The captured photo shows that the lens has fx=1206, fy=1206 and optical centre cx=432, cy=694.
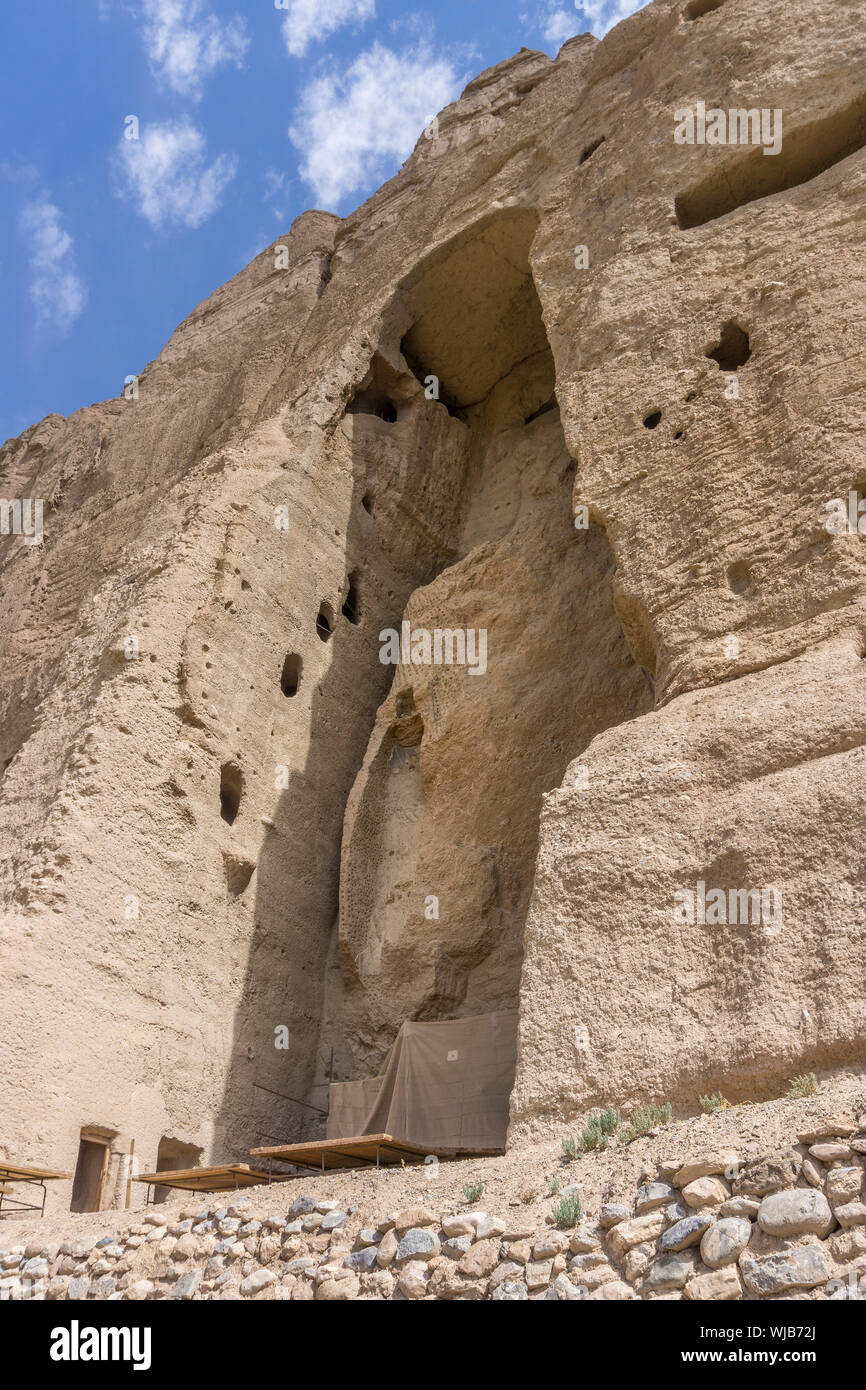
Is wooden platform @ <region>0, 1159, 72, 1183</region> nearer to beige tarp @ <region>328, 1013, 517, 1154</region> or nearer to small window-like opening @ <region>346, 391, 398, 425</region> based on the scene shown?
beige tarp @ <region>328, 1013, 517, 1154</region>

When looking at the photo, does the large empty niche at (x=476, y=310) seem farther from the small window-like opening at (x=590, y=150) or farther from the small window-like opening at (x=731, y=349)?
the small window-like opening at (x=731, y=349)

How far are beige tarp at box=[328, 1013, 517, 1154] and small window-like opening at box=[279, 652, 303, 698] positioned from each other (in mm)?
3664

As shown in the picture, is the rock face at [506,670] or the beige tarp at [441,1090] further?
the beige tarp at [441,1090]

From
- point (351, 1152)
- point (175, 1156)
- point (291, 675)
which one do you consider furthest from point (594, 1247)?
point (291, 675)

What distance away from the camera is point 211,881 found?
9.97 meters

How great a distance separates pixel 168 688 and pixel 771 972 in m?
5.89

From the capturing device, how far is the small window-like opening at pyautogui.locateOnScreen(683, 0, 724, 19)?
11.6m

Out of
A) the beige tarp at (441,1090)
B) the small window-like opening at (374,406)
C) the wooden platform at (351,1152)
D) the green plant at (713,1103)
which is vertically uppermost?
the small window-like opening at (374,406)

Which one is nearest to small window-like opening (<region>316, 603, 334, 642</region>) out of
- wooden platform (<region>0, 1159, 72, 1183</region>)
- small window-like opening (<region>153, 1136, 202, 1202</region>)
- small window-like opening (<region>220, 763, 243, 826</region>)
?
small window-like opening (<region>220, 763, 243, 826</region>)

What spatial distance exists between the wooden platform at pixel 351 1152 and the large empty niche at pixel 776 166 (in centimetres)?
759

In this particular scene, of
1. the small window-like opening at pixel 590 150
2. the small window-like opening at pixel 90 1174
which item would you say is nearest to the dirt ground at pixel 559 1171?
the small window-like opening at pixel 90 1174

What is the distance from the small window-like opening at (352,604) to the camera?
12.8 metres

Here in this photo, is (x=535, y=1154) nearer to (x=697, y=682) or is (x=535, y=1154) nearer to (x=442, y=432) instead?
(x=697, y=682)

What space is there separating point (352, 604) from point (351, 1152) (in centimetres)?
658
